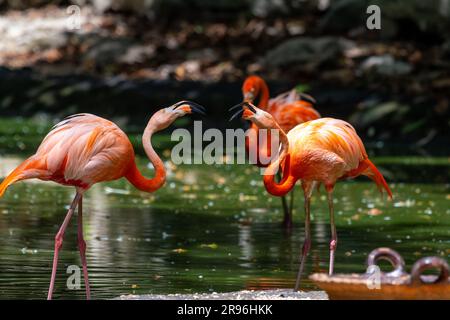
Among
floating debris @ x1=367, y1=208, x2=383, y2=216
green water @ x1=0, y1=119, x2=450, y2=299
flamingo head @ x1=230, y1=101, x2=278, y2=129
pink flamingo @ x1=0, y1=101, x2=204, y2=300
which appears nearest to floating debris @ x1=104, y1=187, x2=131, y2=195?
green water @ x1=0, y1=119, x2=450, y2=299

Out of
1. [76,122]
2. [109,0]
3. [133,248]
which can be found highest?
[109,0]

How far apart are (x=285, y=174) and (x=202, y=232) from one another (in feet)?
9.20

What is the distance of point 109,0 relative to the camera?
2795cm

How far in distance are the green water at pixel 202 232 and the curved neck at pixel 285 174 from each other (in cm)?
73

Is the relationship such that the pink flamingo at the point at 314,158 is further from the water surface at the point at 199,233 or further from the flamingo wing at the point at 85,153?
the flamingo wing at the point at 85,153

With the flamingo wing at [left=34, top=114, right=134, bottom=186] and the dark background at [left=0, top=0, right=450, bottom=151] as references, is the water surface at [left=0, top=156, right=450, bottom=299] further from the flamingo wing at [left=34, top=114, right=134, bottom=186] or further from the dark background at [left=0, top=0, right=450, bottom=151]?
the dark background at [left=0, top=0, right=450, bottom=151]

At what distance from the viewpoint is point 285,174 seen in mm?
8828

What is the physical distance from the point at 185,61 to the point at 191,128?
161 inches

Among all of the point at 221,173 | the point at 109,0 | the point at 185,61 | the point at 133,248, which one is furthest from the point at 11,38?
the point at 133,248

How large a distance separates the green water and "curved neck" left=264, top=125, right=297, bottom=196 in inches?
28.8

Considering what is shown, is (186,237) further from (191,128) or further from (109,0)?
(109,0)

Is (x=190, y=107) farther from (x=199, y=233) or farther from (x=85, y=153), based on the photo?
(x=199, y=233)

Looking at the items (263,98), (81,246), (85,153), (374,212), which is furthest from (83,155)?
(374,212)

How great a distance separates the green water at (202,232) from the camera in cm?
914
